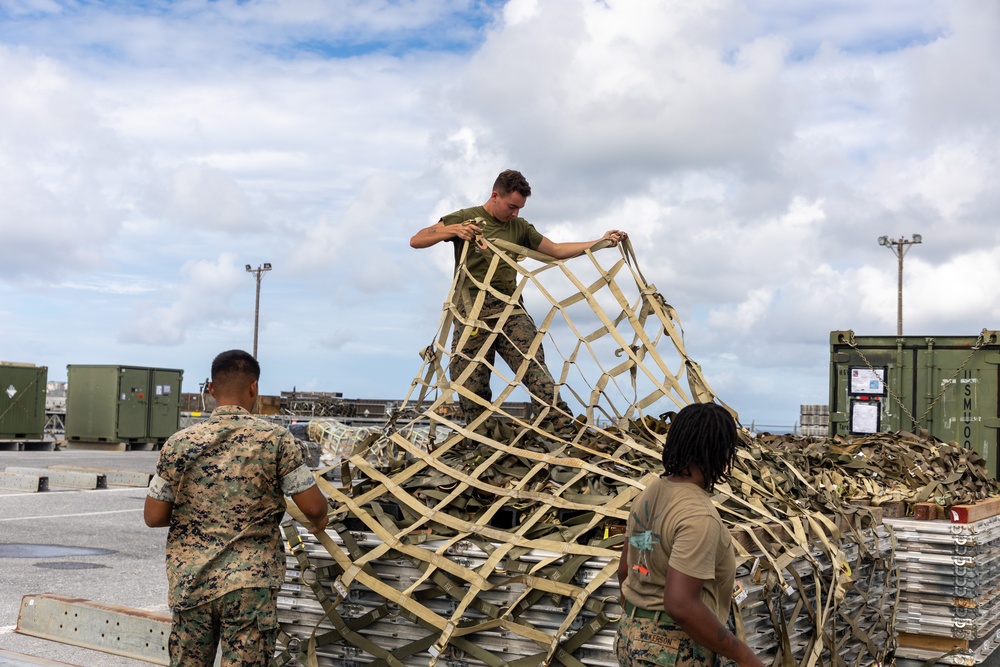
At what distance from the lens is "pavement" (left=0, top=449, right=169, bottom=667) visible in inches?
271

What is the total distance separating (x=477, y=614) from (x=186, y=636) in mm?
1150

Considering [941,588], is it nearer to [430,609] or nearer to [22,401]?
[430,609]

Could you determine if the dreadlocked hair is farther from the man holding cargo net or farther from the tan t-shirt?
the man holding cargo net

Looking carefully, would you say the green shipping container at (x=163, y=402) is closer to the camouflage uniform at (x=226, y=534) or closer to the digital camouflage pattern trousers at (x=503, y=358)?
the digital camouflage pattern trousers at (x=503, y=358)

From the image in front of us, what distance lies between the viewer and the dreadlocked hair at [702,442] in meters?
3.11

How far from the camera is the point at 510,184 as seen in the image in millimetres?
6020

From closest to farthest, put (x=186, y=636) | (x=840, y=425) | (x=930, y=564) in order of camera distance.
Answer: (x=186, y=636) < (x=930, y=564) < (x=840, y=425)

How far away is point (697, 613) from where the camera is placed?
293 cm

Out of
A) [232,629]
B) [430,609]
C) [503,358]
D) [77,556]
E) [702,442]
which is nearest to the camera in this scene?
[702,442]

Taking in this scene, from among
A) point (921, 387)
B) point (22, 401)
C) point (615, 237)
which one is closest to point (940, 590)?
point (615, 237)

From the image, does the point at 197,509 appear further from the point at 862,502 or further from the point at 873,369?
the point at 873,369

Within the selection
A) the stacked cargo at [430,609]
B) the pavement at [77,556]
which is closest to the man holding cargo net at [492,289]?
the stacked cargo at [430,609]

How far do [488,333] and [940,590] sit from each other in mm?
3006

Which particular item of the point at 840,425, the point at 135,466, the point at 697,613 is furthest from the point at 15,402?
the point at 697,613
